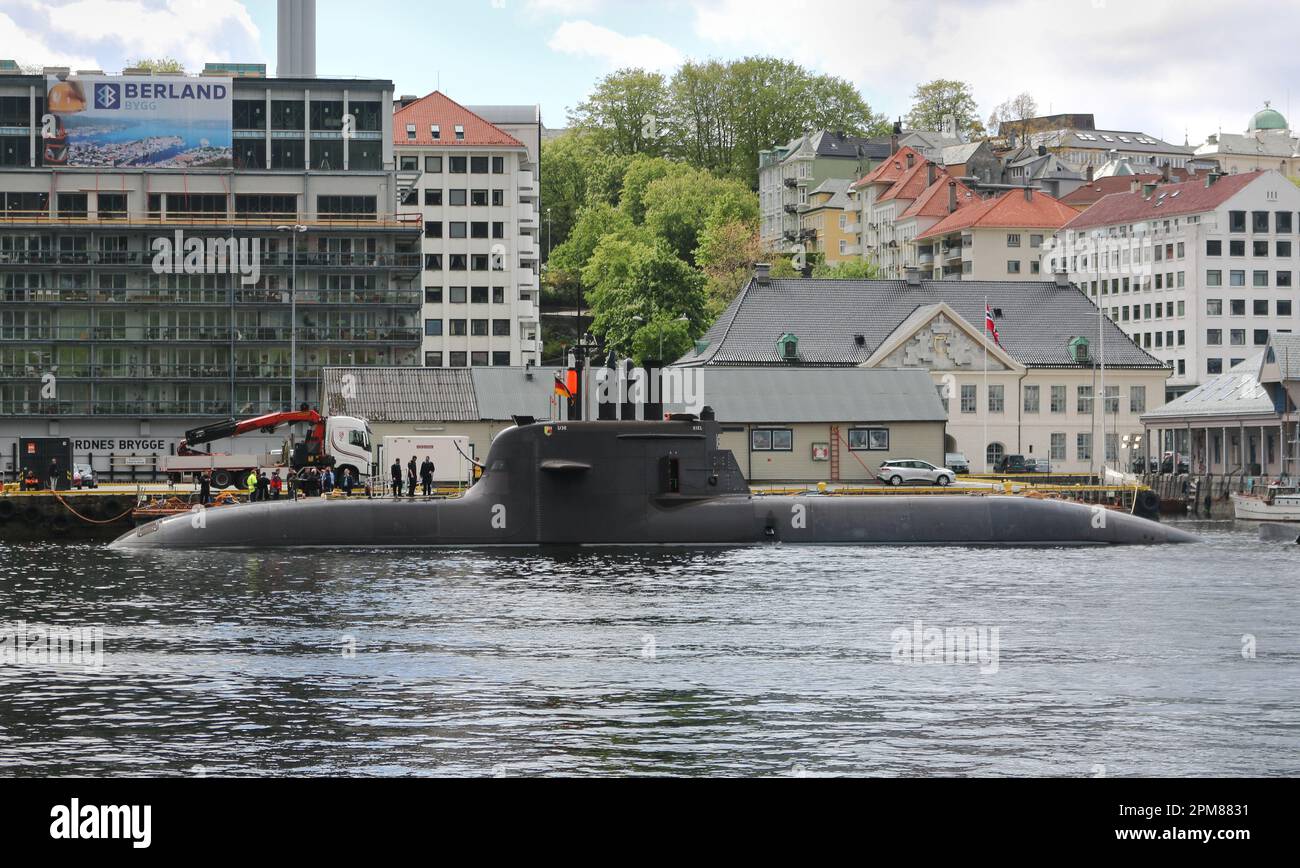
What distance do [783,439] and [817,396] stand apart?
3.11 metres

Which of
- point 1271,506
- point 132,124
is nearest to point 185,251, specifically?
point 132,124

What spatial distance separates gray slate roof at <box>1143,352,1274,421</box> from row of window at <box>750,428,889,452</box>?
77.0 ft

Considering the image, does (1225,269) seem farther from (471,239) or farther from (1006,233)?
(471,239)

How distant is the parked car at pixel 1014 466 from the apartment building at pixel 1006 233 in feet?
221

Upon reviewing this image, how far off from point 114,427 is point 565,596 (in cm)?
7732

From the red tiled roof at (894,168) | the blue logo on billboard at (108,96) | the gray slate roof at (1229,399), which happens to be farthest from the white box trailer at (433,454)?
the red tiled roof at (894,168)

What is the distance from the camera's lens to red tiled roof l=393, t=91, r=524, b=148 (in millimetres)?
142250

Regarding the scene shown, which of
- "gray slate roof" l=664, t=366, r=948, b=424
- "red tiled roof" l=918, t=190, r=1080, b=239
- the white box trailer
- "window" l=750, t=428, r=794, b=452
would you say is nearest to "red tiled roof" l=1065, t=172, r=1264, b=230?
"red tiled roof" l=918, t=190, r=1080, b=239

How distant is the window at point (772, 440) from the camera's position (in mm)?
82812

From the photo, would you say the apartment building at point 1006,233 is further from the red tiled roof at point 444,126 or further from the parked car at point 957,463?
the parked car at point 957,463

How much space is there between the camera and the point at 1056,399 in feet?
339
